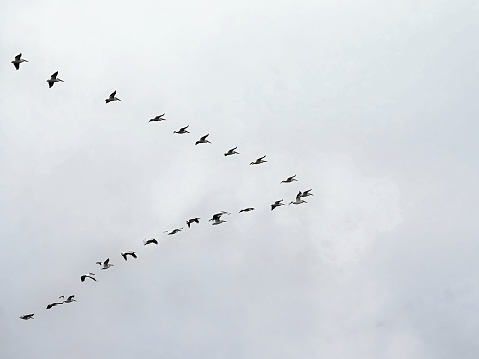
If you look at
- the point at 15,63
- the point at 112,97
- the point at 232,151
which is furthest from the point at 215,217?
the point at 15,63

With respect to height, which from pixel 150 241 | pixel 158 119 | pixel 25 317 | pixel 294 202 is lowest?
pixel 25 317

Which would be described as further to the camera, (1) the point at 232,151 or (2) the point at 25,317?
(1) the point at 232,151

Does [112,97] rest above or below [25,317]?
above

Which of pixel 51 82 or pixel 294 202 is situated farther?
pixel 294 202

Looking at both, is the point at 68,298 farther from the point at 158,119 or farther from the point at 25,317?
the point at 158,119

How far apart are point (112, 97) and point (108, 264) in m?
27.6

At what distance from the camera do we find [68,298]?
167 metres

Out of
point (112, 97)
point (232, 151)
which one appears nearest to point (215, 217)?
point (232, 151)

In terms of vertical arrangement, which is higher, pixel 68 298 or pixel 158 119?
pixel 158 119

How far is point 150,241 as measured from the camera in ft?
543

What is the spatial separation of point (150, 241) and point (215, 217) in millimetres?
14645

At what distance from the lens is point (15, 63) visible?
159 metres

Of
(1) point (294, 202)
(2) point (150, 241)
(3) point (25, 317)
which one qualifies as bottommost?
(3) point (25, 317)

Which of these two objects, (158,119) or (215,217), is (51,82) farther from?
(215,217)
